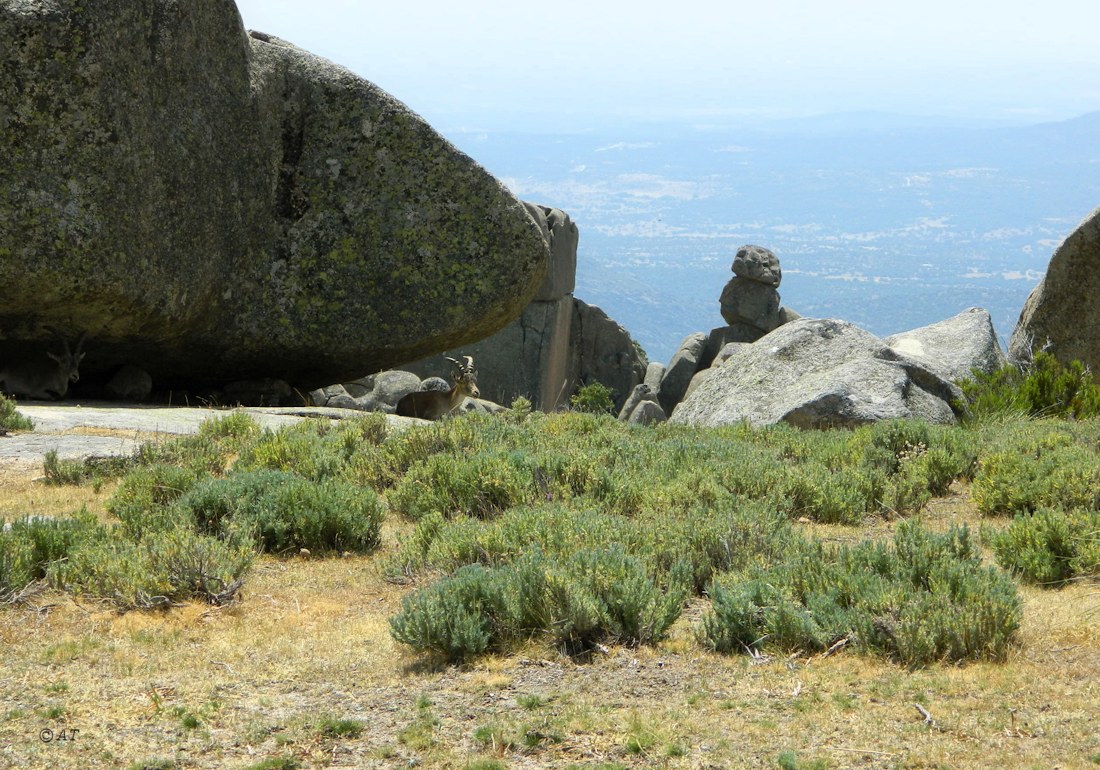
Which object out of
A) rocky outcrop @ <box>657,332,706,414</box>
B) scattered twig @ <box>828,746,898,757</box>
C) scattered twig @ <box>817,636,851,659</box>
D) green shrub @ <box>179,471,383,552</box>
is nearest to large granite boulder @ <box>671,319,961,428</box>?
green shrub @ <box>179,471,383,552</box>

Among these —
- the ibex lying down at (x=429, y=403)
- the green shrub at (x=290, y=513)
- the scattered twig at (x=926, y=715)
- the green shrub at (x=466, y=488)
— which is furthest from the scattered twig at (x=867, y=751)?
the ibex lying down at (x=429, y=403)

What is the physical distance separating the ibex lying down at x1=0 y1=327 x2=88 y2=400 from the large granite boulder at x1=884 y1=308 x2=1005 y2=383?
39.5 ft

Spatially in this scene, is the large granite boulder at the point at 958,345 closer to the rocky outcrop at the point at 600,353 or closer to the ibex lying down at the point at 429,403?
the ibex lying down at the point at 429,403

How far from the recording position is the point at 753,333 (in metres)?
46.6

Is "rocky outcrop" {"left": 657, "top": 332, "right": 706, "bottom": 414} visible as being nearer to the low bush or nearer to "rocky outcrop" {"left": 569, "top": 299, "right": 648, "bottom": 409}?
"rocky outcrop" {"left": 569, "top": 299, "right": 648, "bottom": 409}

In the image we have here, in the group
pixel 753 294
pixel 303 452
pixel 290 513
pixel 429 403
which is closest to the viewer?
pixel 290 513

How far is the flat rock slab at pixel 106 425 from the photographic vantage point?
37.2ft

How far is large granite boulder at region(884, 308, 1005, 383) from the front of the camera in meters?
18.9

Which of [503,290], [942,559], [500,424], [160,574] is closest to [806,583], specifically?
[942,559]

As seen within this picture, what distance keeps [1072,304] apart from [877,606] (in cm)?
1541

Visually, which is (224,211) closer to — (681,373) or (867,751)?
(867,751)

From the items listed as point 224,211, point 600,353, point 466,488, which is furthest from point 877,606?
point 600,353

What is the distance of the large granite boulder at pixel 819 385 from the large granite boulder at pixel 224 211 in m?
3.44

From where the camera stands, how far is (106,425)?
13109 millimetres
